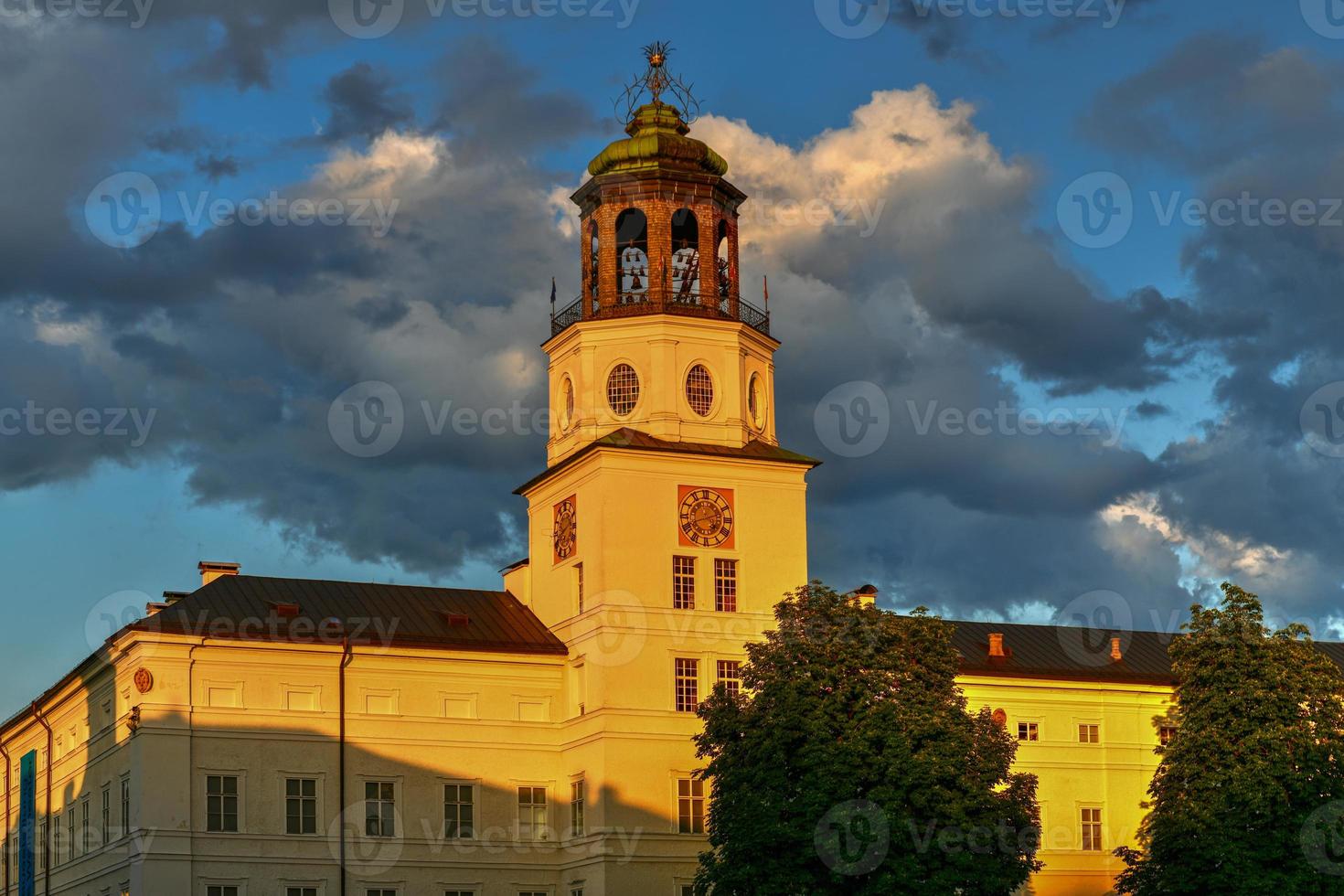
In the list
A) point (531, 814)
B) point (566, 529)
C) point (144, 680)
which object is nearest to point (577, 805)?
point (531, 814)

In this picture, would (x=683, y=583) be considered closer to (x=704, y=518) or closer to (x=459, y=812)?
(x=704, y=518)

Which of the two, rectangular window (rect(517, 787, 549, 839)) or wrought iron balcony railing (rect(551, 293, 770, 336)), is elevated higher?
wrought iron balcony railing (rect(551, 293, 770, 336))

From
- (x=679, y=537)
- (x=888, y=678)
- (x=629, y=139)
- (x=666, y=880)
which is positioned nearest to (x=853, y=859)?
(x=888, y=678)

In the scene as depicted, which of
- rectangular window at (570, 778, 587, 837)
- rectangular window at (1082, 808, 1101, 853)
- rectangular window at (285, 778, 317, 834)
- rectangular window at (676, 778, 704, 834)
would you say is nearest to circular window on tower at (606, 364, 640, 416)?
rectangular window at (570, 778, 587, 837)

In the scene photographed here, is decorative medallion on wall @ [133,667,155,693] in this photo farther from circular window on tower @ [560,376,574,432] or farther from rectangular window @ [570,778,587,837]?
circular window on tower @ [560,376,574,432]

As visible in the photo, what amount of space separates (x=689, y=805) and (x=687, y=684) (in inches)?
160

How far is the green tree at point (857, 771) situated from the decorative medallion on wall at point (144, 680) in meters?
17.9

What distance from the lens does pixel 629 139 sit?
7625 cm

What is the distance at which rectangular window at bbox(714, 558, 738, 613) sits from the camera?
72.1 metres

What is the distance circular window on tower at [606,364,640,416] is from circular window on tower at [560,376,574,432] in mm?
1760

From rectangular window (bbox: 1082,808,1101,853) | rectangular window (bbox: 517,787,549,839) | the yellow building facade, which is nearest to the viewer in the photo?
the yellow building facade

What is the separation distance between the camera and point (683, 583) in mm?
71812

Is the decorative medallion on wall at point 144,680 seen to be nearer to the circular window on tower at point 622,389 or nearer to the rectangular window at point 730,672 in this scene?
the circular window on tower at point 622,389

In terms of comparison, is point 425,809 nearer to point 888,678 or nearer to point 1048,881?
point 888,678
